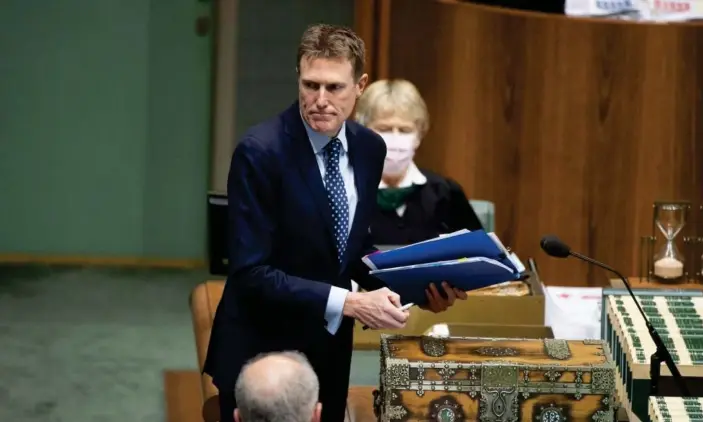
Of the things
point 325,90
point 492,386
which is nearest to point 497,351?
point 492,386

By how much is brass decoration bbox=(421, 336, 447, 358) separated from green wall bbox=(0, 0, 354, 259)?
3.91 m

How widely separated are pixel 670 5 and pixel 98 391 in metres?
3.04

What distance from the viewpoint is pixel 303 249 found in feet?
8.23

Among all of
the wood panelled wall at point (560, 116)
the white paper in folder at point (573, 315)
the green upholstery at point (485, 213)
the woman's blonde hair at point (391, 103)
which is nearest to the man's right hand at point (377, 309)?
the white paper in folder at point (573, 315)

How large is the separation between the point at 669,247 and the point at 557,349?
163cm

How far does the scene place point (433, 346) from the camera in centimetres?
258

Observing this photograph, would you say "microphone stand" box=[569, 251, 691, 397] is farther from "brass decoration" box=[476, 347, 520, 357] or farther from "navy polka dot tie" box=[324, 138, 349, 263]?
"navy polka dot tie" box=[324, 138, 349, 263]

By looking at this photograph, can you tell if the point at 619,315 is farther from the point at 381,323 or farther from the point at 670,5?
the point at 670,5

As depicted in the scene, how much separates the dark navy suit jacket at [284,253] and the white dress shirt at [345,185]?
0.04 feet

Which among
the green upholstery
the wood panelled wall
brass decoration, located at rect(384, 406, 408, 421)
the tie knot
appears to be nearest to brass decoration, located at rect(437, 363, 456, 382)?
brass decoration, located at rect(384, 406, 408, 421)

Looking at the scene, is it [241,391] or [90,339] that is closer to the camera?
[241,391]

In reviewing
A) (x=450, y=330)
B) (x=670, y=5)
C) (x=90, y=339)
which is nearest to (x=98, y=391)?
(x=90, y=339)

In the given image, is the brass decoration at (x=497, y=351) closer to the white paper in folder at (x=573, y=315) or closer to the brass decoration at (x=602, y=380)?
the brass decoration at (x=602, y=380)

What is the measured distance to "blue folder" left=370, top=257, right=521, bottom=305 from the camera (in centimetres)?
252
